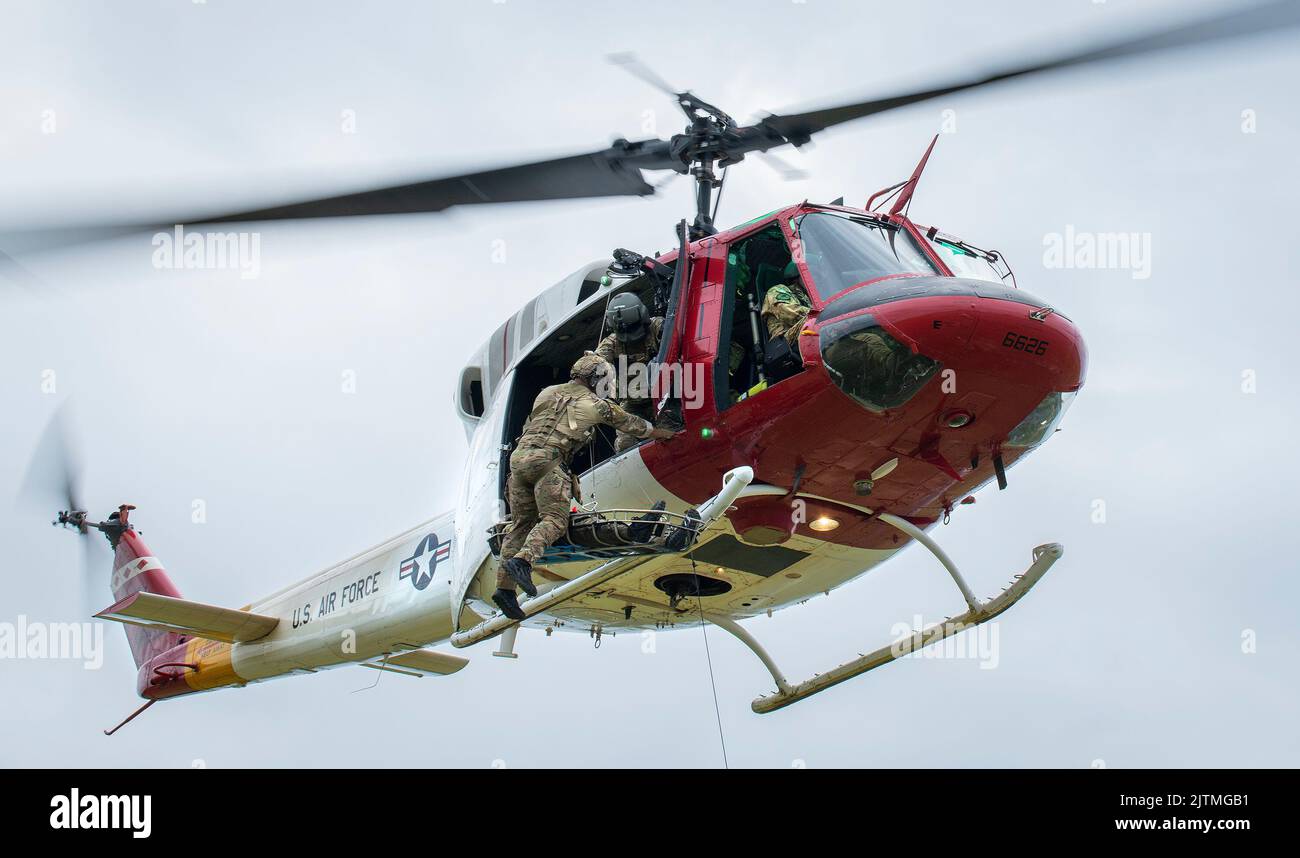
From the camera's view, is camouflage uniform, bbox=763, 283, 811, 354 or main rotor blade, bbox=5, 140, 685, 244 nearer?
main rotor blade, bbox=5, 140, 685, 244

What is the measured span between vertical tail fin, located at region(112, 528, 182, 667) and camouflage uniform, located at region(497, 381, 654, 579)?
25.9 feet

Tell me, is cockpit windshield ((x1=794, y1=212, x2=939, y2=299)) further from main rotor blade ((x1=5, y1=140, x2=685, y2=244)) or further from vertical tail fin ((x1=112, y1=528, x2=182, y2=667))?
vertical tail fin ((x1=112, y1=528, x2=182, y2=667))

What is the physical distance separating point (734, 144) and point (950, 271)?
1.84 m

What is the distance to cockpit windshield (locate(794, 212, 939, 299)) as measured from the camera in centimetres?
838

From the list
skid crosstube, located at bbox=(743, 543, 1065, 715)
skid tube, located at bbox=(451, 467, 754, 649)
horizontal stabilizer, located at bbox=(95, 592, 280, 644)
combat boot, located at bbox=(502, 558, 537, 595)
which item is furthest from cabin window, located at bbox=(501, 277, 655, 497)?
horizontal stabilizer, located at bbox=(95, 592, 280, 644)

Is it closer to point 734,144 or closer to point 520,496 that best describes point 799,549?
point 520,496

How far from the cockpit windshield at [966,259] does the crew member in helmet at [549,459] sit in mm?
2158

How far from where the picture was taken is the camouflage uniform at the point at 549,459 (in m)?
8.66

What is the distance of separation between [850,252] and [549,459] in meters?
2.33

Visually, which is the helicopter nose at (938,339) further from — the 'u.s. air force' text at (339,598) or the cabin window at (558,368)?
the 'u.s. air force' text at (339,598)

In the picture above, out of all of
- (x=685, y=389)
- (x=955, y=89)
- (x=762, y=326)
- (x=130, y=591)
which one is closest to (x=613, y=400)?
(x=685, y=389)

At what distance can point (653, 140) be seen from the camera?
9508 millimetres

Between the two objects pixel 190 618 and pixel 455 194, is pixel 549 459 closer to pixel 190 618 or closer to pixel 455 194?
pixel 455 194

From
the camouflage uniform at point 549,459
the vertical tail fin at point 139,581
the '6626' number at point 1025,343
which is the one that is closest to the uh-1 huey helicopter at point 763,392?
the '6626' number at point 1025,343
